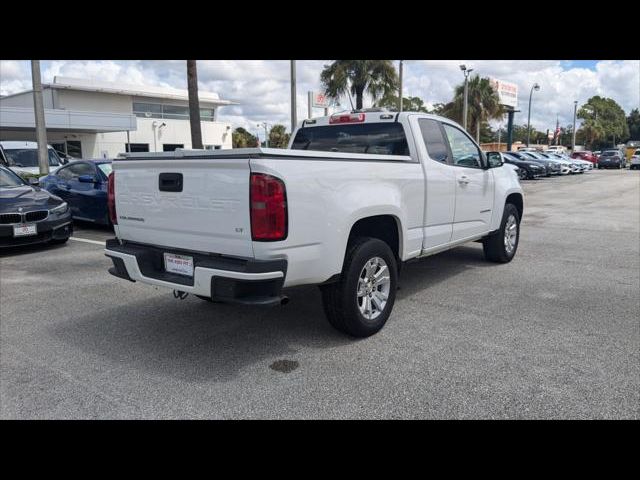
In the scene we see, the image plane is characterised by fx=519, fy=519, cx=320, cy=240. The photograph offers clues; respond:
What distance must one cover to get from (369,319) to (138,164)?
7.60 ft

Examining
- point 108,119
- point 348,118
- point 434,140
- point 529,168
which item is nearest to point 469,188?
point 434,140

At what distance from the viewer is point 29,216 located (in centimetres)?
818

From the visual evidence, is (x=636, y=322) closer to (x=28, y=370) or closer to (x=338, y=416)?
(x=338, y=416)

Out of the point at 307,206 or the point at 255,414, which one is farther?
the point at 307,206

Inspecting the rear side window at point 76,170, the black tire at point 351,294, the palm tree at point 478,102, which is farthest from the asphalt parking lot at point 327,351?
the palm tree at point 478,102

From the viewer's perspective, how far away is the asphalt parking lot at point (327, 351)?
332cm

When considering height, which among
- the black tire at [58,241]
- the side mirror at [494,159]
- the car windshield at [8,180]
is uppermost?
the side mirror at [494,159]

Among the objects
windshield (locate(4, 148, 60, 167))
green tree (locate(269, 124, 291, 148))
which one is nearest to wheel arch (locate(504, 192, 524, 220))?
windshield (locate(4, 148, 60, 167))

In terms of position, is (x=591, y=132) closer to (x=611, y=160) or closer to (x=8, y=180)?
(x=611, y=160)

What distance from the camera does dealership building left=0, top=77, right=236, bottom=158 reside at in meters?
30.8

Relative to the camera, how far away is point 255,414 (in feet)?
10.5

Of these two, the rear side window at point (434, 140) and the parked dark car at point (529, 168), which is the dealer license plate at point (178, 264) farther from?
the parked dark car at point (529, 168)

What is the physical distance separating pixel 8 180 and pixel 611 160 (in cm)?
4606
